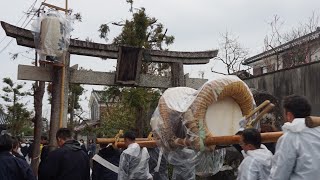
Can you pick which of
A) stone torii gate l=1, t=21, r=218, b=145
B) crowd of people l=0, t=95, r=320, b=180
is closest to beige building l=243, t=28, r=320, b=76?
stone torii gate l=1, t=21, r=218, b=145

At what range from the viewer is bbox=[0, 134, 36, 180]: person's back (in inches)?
208

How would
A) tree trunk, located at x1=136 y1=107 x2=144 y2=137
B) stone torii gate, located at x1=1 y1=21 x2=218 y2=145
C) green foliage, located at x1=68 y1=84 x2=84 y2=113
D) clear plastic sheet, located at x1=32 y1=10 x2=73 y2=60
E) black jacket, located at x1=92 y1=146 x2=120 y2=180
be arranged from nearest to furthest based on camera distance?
black jacket, located at x1=92 y1=146 x2=120 y2=180, clear plastic sheet, located at x1=32 y1=10 x2=73 y2=60, stone torii gate, located at x1=1 y1=21 x2=218 y2=145, tree trunk, located at x1=136 y1=107 x2=144 y2=137, green foliage, located at x1=68 y1=84 x2=84 y2=113

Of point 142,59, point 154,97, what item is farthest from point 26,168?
point 154,97

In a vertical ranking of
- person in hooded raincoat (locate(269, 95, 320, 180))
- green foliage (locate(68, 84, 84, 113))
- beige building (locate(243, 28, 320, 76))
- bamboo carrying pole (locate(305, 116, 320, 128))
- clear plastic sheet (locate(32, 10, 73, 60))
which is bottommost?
person in hooded raincoat (locate(269, 95, 320, 180))

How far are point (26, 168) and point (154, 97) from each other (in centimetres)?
1194

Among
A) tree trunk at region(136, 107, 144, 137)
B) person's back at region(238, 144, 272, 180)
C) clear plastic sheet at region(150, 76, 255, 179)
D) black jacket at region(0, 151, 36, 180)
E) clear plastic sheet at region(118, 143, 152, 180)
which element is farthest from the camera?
tree trunk at region(136, 107, 144, 137)

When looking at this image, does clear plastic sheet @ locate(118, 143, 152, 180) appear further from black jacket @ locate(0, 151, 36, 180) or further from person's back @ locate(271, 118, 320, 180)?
person's back @ locate(271, 118, 320, 180)

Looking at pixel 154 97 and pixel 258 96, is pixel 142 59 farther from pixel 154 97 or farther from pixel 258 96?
pixel 154 97

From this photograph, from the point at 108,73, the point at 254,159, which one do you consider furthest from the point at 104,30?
the point at 254,159

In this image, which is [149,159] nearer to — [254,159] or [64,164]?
[64,164]

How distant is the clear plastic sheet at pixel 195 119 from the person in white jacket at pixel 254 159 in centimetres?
101

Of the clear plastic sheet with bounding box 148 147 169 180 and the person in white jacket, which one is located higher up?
the person in white jacket

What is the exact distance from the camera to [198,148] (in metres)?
5.60

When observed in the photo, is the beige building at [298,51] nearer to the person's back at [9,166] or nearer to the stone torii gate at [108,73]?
the stone torii gate at [108,73]
